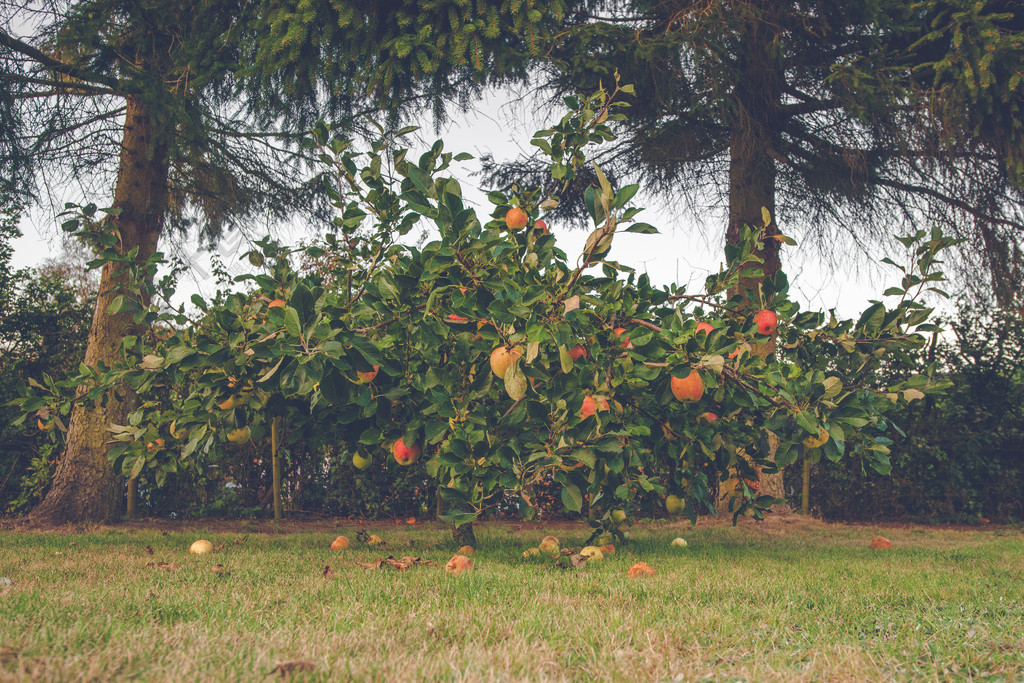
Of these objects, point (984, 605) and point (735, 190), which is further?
point (735, 190)

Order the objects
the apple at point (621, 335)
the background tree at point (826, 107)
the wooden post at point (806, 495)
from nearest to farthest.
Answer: the apple at point (621, 335) < the background tree at point (826, 107) < the wooden post at point (806, 495)

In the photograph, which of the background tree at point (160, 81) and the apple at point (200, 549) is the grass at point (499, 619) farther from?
the background tree at point (160, 81)

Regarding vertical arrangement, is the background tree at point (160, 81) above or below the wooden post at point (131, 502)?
above

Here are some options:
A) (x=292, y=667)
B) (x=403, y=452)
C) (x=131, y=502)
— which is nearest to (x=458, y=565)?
(x=403, y=452)

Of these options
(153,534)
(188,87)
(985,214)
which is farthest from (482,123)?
(985,214)

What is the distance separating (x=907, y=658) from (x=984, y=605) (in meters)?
1.06

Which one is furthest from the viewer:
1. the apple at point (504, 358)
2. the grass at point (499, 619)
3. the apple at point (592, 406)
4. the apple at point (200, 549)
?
the apple at point (200, 549)

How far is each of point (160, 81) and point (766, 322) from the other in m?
4.79

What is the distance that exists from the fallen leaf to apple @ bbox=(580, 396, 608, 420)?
1486 mm

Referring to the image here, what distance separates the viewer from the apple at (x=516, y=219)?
9.00 ft

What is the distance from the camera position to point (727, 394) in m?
2.99

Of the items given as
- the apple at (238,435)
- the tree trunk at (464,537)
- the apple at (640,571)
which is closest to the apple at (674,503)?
the apple at (640,571)

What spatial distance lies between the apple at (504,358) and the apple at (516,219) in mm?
637

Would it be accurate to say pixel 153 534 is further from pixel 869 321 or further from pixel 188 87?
pixel 869 321
